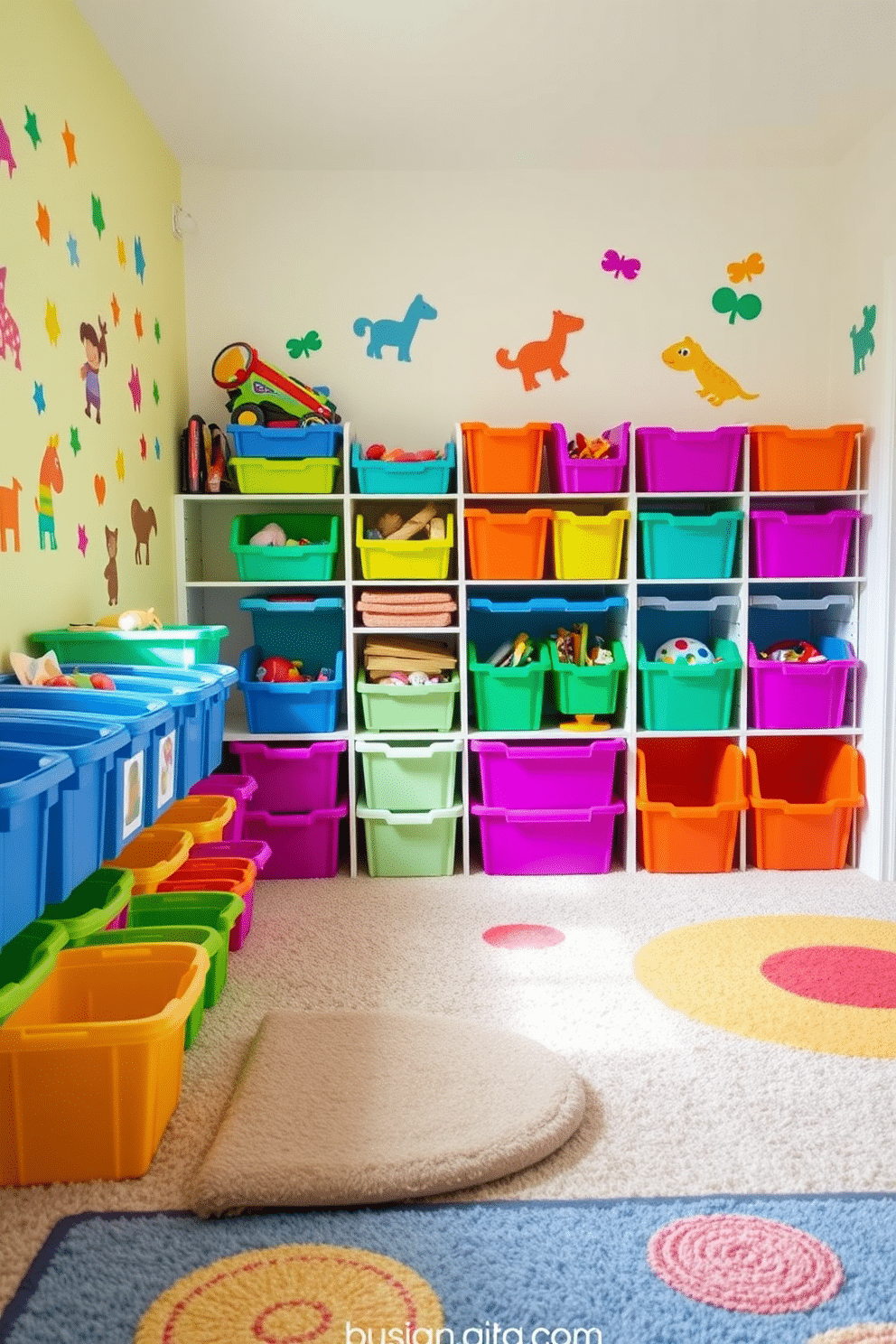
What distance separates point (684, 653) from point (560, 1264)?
2.41 meters

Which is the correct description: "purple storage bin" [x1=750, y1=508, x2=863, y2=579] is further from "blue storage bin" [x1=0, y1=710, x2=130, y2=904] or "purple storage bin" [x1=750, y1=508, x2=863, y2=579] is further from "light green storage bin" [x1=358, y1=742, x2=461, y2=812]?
"blue storage bin" [x1=0, y1=710, x2=130, y2=904]

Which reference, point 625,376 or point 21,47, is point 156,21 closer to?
point 21,47

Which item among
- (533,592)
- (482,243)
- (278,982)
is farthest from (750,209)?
(278,982)

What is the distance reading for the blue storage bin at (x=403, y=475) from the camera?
3596 mm

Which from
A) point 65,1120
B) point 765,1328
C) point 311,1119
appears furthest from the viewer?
point 311,1119

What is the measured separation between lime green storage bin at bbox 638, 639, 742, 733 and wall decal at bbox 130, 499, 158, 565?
5.24 ft

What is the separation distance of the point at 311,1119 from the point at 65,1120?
15.9 inches

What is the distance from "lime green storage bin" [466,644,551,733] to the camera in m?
3.65

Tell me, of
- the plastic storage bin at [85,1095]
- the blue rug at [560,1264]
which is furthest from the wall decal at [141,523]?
the blue rug at [560,1264]

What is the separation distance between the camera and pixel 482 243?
153 inches

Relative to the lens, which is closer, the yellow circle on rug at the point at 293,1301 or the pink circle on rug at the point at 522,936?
the yellow circle on rug at the point at 293,1301

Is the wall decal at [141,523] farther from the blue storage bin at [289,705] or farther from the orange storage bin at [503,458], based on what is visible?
the orange storage bin at [503,458]

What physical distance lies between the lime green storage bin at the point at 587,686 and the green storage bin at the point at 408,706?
339 millimetres

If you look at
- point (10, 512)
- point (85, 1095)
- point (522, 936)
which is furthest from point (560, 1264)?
point (10, 512)
